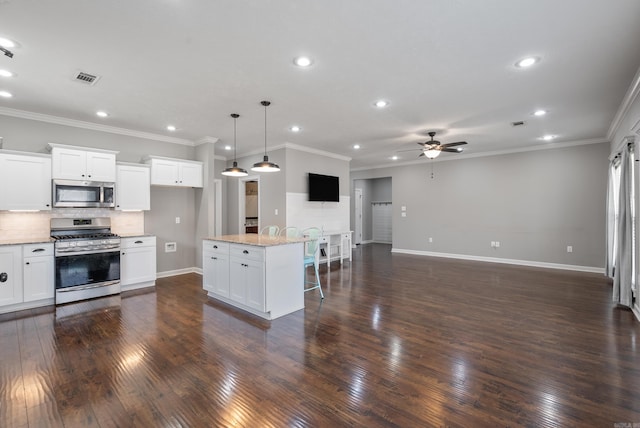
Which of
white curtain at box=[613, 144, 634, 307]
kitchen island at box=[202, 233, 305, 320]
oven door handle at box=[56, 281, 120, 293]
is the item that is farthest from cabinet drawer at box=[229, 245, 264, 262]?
white curtain at box=[613, 144, 634, 307]

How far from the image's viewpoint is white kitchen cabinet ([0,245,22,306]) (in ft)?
12.7

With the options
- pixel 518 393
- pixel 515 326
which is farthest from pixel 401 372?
pixel 515 326

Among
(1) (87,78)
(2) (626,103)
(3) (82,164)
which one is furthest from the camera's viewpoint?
(3) (82,164)

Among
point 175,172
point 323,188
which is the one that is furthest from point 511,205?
point 175,172

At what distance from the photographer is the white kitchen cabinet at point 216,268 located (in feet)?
13.8

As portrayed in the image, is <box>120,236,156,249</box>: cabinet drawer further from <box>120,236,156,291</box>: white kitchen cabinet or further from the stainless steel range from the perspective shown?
the stainless steel range

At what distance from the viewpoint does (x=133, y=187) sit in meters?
5.19

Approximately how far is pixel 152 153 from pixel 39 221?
202cm

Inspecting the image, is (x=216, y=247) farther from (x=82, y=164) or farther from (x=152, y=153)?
(x=152, y=153)

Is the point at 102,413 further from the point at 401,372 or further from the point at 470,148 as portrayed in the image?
the point at 470,148

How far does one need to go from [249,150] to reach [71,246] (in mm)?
3991

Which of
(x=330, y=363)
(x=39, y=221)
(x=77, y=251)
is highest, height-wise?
(x=39, y=221)

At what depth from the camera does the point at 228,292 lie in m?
4.16

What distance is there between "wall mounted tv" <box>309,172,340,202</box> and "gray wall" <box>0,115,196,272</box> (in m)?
2.57
